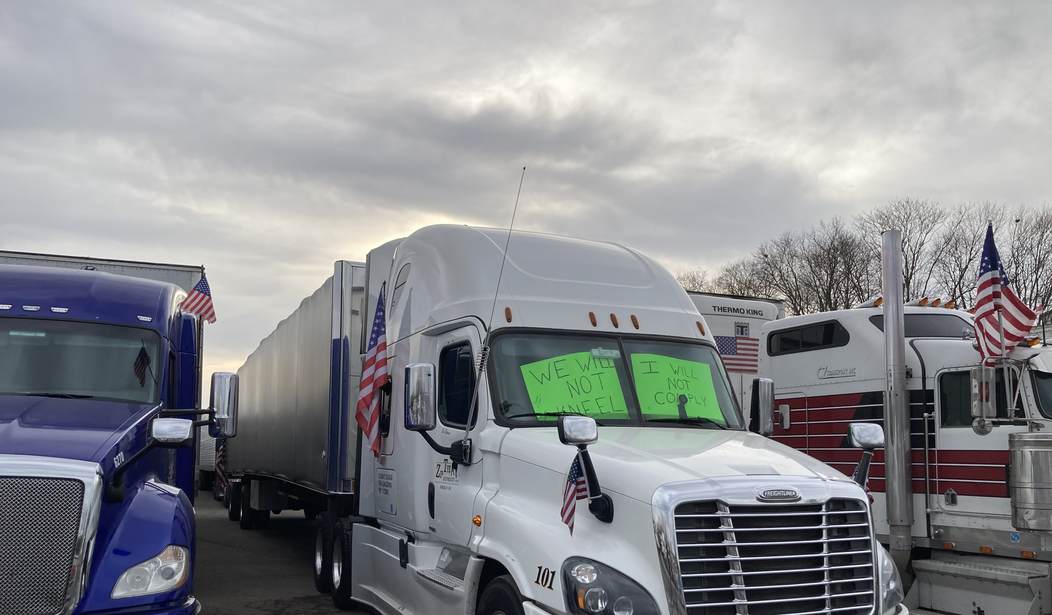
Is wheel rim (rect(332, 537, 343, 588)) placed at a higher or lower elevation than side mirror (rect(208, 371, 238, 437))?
lower

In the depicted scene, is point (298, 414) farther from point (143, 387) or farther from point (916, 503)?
point (916, 503)

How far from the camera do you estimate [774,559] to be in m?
4.71

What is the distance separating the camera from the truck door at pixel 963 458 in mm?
9336

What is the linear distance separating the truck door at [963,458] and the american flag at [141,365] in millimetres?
7941

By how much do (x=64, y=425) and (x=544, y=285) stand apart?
3362 mm

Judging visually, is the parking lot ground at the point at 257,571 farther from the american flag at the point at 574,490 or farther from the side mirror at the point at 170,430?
the american flag at the point at 574,490

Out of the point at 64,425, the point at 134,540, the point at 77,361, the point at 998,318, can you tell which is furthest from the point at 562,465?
the point at 998,318

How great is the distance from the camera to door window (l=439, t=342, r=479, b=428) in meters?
6.41

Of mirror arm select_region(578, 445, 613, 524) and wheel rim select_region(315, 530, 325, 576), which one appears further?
wheel rim select_region(315, 530, 325, 576)

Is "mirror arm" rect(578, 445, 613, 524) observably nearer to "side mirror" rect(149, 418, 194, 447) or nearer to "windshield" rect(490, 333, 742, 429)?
"windshield" rect(490, 333, 742, 429)

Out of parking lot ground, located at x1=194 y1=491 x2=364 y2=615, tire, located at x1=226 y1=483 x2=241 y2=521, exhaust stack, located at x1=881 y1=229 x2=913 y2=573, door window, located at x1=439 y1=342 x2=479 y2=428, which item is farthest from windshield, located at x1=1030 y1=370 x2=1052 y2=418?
tire, located at x1=226 y1=483 x2=241 y2=521

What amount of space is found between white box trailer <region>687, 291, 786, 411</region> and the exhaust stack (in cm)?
376

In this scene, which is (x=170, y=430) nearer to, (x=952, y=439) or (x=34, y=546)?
(x=34, y=546)

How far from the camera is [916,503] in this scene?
10055 mm
